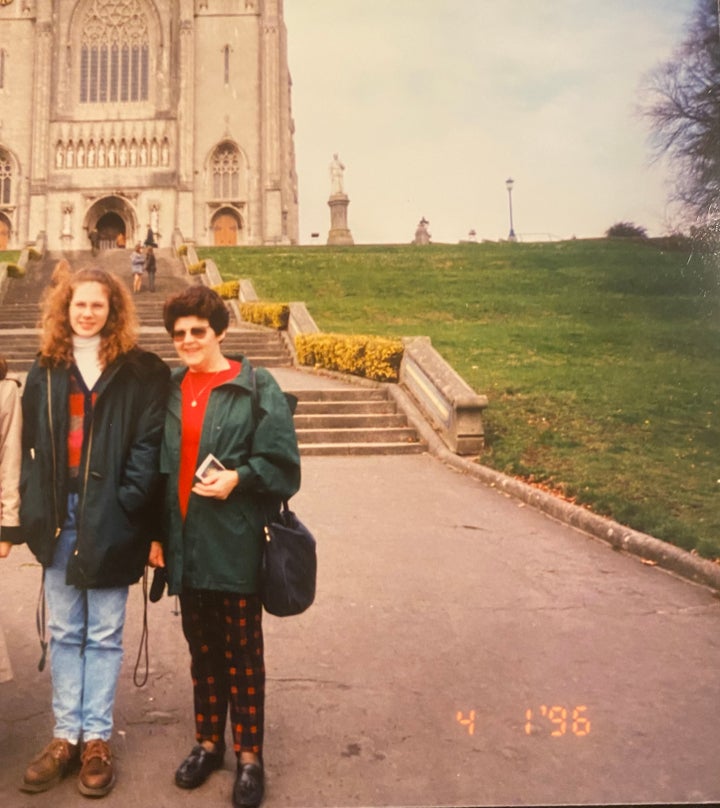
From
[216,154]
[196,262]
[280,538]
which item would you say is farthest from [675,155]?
[216,154]

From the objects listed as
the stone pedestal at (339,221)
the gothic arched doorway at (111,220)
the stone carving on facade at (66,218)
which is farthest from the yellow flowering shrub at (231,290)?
the stone carving on facade at (66,218)

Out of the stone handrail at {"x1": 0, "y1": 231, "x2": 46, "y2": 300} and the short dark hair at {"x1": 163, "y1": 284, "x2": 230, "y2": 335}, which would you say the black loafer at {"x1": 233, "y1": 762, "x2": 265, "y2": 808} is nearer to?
the short dark hair at {"x1": 163, "y1": 284, "x2": 230, "y2": 335}

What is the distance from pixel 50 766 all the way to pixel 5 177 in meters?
50.4

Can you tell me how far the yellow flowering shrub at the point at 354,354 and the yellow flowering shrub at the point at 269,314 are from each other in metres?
2.17

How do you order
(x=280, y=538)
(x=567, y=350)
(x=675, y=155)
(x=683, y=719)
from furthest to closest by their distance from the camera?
1. (x=567, y=350)
2. (x=675, y=155)
3. (x=683, y=719)
4. (x=280, y=538)

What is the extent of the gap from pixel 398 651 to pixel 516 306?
16.9m

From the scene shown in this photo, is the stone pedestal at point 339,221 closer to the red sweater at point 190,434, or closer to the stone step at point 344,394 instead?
the stone step at point 344,394

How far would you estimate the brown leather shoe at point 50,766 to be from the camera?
8.75ft

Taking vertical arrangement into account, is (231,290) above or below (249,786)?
above

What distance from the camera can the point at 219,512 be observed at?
2.72m

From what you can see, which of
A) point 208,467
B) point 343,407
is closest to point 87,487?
point 208,467

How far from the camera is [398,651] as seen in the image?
386 centimetres

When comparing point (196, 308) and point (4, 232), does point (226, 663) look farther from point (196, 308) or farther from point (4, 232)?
point (4, 232)

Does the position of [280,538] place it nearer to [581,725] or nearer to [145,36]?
[581,725]
